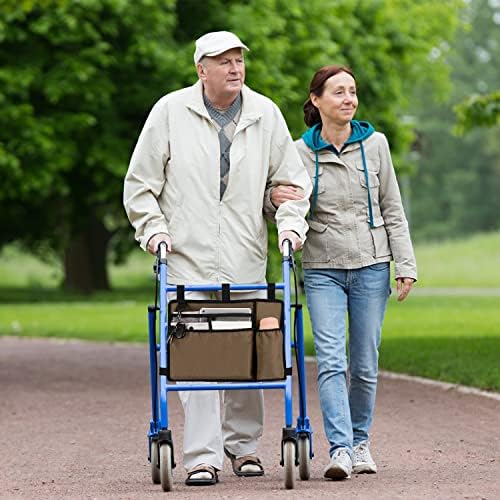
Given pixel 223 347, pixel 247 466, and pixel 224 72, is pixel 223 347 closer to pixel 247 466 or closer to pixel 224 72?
pixel 247 466

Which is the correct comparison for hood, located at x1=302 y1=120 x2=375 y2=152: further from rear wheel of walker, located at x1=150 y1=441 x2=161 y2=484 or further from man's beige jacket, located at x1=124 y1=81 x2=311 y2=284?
rear wheel of walker, located at x1=150 y1=441 x2=161 y2=484

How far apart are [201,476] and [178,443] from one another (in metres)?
2.15

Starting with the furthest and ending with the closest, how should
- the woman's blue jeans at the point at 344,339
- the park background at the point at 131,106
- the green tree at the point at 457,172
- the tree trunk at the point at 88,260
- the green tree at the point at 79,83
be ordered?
the green tree at the point at 457,172 < the tree trunk at the point at 88,260 < the green tree at the point at 79,83 < the park background at the point at 131,106 < the woman's blue jeans at the point at 344,339

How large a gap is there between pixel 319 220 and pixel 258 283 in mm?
499

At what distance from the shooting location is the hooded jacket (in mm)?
7246

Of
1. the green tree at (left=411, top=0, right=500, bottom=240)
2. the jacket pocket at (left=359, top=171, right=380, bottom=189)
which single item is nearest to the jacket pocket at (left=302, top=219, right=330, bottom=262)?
the jacket pocket at (left=359, top=171, right=380, bottom=189)

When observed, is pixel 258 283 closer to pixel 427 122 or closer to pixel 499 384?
pixel 499 384

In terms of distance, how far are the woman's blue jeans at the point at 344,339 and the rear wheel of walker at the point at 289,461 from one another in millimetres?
484

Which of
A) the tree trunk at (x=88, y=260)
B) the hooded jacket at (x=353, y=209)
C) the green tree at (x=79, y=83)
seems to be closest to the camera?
the hooded jacket at (x=353, y=209)

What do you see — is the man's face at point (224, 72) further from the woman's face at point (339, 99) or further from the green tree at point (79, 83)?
the green tree at point (79, 83)

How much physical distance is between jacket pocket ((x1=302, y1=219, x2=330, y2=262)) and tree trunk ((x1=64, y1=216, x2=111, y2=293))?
31503mm

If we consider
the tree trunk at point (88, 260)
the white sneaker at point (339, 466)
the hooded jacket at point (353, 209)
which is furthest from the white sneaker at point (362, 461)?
the tree trunk at point (88, 260)

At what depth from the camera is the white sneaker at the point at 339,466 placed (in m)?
6.91

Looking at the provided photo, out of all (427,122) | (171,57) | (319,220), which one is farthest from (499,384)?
(427,122)
